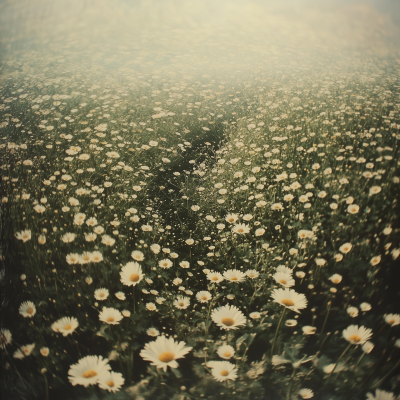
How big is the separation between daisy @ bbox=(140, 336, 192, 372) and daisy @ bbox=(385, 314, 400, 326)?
0.49m

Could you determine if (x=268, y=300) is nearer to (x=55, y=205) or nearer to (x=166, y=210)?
(x=166, y=210)

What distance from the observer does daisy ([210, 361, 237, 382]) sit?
0.66 meters

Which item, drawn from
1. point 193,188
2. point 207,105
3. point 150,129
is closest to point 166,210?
point 193,188

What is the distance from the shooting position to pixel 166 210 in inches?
32.7

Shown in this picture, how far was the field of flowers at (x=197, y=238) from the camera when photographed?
67cm

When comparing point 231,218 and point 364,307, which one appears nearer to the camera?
point 364,307

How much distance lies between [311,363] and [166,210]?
1.78 feet

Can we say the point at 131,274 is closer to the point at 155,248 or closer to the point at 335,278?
the point at 155,248

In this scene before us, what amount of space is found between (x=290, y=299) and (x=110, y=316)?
18.2 inches

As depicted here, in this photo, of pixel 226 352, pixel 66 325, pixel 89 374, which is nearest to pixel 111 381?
pixel 89 374

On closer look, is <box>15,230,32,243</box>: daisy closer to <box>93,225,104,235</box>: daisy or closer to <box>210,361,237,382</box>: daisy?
<box>93,225,104,235</box>: daisy

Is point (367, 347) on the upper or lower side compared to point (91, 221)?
lower

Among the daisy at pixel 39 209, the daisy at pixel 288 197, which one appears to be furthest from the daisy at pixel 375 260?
the daisy at pixel 39 209

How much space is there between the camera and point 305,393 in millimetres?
661
